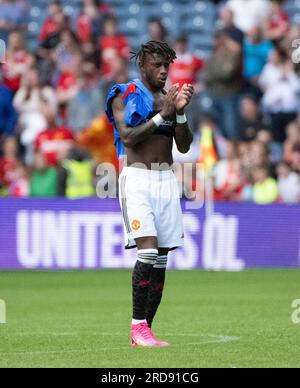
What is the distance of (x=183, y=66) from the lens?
21.5 meters

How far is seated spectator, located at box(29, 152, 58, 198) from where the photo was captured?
19125 mm

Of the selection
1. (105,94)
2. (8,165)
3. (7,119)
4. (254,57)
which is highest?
(254,57)

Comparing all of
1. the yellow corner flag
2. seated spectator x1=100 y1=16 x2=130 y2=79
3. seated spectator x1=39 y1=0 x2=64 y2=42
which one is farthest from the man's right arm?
seated spectator x1=39 y1=0 x2=64 y2=42

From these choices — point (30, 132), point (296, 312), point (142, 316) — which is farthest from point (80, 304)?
point (30, 132)

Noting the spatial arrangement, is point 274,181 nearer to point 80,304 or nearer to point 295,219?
point 295,219

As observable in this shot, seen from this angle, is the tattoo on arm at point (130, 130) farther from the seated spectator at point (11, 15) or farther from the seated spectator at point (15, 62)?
the seated spectator at point (11, 15)

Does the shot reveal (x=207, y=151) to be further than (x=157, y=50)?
Yes

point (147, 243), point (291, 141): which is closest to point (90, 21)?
point (291, 141)

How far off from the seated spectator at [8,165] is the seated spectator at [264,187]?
13.3ft

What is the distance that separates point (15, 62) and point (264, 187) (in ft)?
19.3

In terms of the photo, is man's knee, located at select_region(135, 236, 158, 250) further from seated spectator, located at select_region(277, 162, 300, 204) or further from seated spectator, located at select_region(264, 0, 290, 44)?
seated spectator, located at select_region(264, 0, 290, 44)

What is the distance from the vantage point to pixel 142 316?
9.68m

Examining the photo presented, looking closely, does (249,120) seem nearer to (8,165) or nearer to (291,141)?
(291,141)

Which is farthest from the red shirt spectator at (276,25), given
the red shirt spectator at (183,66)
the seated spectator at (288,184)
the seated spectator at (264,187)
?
the seated spectator at (264,187)
